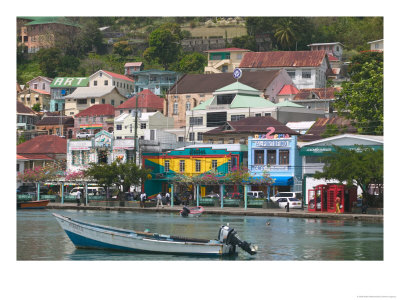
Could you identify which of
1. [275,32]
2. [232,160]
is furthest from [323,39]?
[232,160]

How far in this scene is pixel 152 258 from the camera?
3444 centimetres

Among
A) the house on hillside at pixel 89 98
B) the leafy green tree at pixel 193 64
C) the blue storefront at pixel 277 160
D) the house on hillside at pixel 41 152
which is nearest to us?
the blue storefront at pixel 277 160

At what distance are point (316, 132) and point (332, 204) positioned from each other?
26.6 meters

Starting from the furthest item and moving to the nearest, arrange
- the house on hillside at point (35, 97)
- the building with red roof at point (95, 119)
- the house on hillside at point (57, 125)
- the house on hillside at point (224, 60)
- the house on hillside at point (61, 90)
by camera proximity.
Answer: the house on hillside at point (35, 97) < the house on hillside at point (61, 90) < the house on hillside at point (224, 60) < the house on hillside at point (57, 125) < the building with red roof at point (95, 119)

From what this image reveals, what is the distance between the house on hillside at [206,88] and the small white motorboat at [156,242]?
6744 centimetres

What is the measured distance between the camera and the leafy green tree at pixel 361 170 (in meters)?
55.2

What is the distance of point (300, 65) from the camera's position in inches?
4520

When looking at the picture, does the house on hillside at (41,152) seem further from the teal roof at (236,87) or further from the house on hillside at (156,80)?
the house on hillside at (156,80)

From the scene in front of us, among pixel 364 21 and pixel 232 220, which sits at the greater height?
pixel 364 21

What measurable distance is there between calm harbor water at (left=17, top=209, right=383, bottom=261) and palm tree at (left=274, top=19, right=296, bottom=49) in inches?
2965

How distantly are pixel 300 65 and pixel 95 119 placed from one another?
94.5 feet

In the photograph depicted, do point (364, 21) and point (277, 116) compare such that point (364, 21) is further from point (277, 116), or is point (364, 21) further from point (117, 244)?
point (117, 244)

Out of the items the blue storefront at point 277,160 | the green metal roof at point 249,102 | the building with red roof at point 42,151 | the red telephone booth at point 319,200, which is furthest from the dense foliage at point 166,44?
the red telephone booth at point 319,200

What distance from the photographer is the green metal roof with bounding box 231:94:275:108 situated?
94562mm
